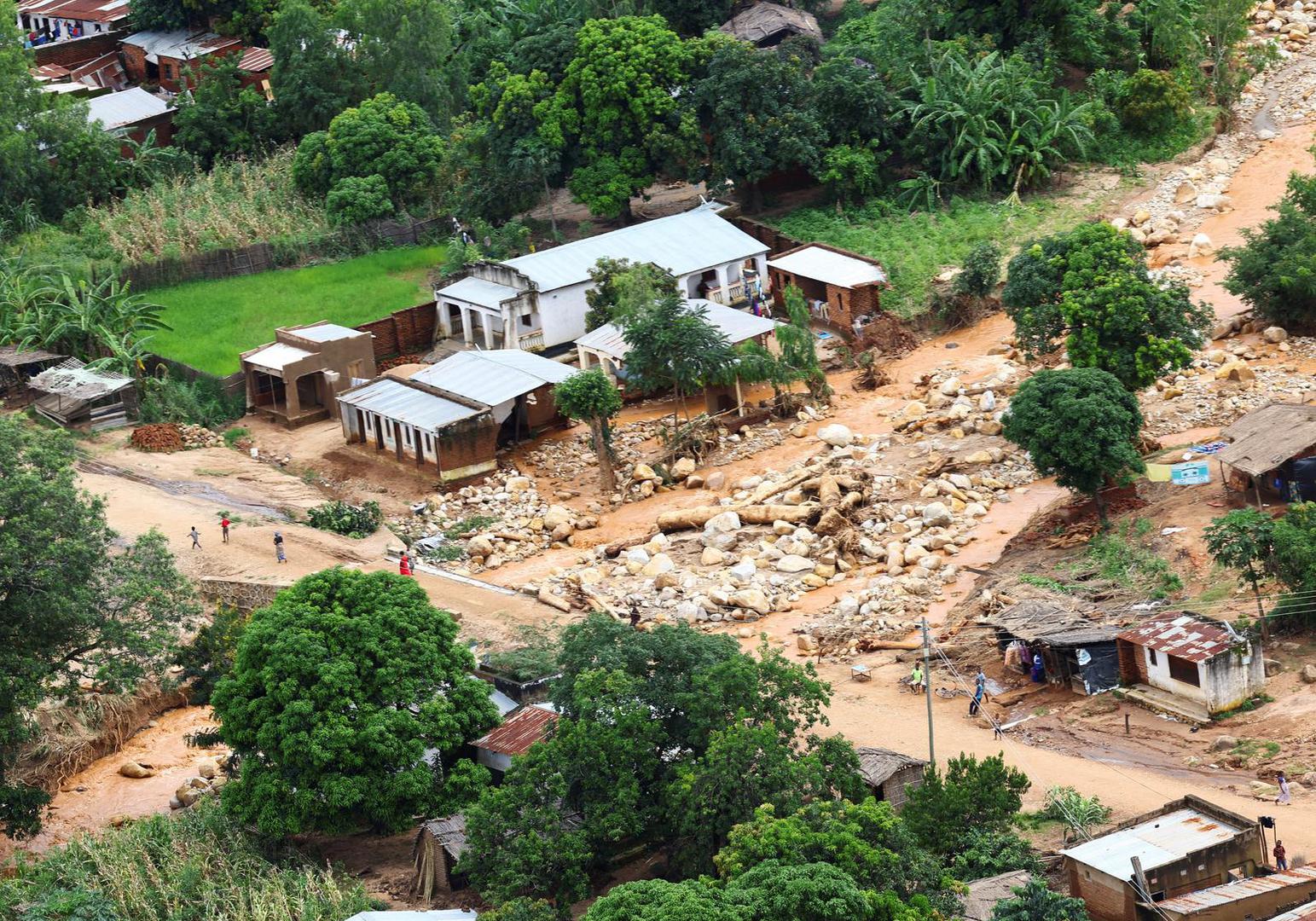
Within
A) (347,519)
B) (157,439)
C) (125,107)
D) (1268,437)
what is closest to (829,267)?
(347,519)

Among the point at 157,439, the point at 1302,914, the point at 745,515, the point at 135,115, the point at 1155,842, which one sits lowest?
the point at 745,515

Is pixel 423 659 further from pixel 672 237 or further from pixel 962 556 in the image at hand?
pixel 672 237

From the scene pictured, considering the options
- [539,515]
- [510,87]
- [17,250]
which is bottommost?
[539,515]

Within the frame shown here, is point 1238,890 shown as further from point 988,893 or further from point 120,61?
point 120,61

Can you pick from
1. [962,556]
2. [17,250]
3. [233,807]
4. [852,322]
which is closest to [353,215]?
[17,250]

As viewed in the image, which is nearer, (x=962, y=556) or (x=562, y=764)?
(x=562, y=764)

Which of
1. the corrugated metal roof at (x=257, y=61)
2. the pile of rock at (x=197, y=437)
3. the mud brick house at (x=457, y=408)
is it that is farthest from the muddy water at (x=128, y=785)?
the corrugated metal roof at (x=257, y=61)
